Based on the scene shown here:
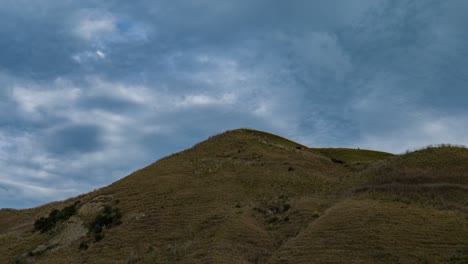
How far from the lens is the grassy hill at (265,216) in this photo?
92.3ft

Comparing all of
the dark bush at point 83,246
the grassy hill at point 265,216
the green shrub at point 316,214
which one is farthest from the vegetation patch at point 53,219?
the green shrub at point 316,214

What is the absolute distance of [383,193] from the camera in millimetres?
39812

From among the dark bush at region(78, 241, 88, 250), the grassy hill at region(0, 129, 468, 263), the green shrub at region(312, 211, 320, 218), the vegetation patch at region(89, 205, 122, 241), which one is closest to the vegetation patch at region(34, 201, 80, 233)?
the grassy hill at region(0, 129, 468, 263)

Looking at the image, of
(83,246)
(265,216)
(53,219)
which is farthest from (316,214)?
(53,219)

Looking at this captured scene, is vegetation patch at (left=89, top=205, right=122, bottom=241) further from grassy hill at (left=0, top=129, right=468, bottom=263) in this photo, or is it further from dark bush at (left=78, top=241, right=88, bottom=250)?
dark bush at (left=78, top=241, right=88, bottom=250)

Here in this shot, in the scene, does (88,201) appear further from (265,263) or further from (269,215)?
(265,263)

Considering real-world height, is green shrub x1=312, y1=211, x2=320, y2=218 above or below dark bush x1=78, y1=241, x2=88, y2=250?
above

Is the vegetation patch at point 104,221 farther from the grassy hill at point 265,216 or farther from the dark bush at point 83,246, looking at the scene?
the dark bush at point 83,246

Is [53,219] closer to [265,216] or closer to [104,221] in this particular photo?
[104,221]

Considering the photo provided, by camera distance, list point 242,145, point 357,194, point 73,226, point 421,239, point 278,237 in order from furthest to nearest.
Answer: point 242,145 → point 73,226 → point 357,194 → point 278,237 → point 421,239

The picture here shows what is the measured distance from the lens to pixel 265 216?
3928cm

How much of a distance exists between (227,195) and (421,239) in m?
22.0

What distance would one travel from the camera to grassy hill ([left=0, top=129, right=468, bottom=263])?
28.1 metres

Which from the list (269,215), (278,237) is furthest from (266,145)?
(278,237)
